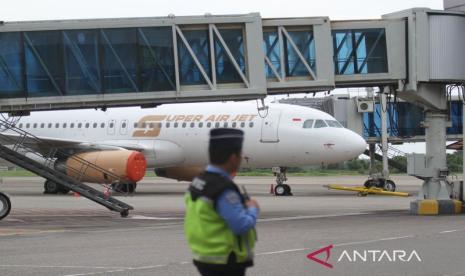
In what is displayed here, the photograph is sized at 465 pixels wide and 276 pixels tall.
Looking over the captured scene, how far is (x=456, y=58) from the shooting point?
832 inches

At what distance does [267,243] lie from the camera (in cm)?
1416

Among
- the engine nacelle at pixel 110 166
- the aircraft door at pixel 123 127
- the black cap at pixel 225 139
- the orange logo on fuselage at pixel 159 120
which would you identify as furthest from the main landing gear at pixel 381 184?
the black cap at pixel 225 139

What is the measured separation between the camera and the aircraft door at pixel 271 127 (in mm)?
31938

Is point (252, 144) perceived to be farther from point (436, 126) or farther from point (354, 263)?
point (354, 263)

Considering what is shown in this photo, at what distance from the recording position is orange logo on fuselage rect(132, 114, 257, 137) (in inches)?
1326

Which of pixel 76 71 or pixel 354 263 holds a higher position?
pixel 76 71

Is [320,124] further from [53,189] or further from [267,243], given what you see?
[267,243]

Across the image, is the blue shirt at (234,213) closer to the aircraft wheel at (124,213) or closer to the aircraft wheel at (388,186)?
the aircraft wheel at (124,213)

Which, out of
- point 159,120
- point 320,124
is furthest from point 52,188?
point 320,124

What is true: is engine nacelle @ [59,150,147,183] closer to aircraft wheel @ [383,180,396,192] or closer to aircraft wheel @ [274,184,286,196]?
aircraft wheel @ [274,184,286,196]

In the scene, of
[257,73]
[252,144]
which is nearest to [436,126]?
[257,73]

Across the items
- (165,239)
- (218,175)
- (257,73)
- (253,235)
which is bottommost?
(165,239)

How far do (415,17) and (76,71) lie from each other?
29.2 ft

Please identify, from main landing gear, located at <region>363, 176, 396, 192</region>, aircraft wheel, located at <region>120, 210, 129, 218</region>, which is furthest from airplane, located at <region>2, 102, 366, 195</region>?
aircraft wheel, located at <region>120, 210, 129, 218</region>
